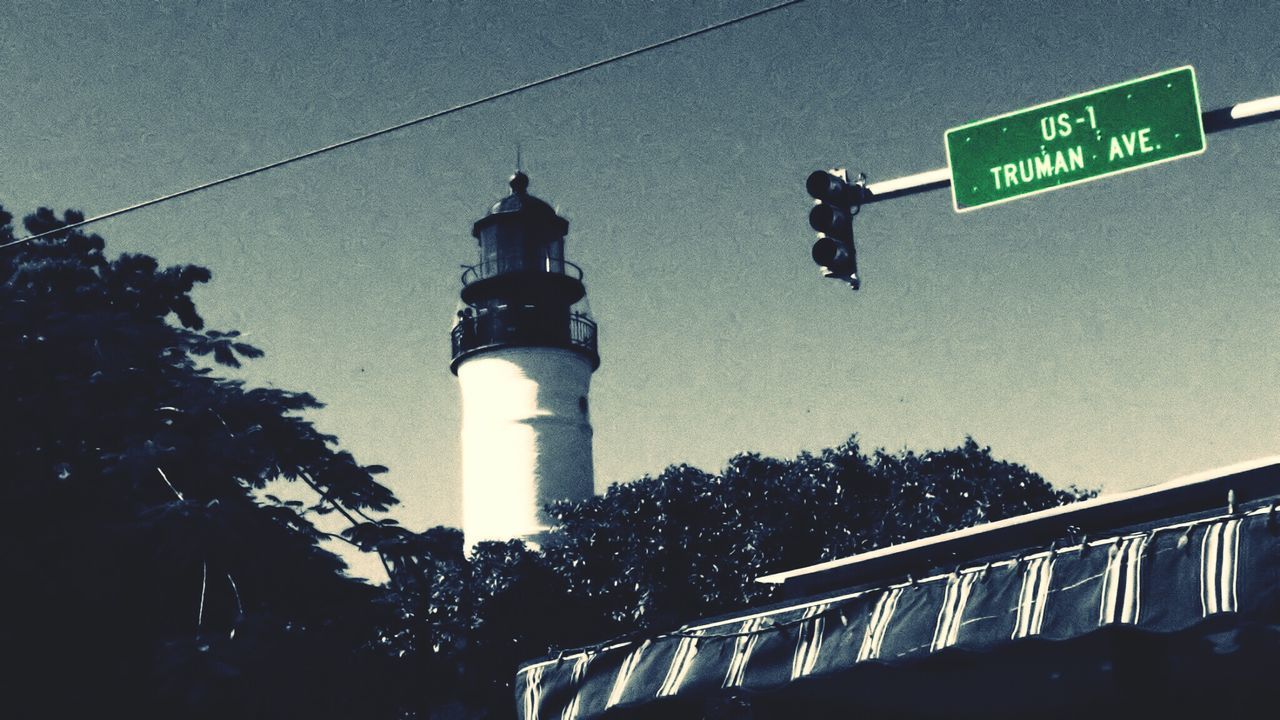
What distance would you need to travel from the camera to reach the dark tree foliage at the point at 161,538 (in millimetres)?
11984

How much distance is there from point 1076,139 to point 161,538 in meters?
9.35

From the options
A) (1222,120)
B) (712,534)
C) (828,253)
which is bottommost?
(828,253)

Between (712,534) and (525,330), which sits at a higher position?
(525,330)

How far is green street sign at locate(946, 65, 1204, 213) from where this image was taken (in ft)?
23.1

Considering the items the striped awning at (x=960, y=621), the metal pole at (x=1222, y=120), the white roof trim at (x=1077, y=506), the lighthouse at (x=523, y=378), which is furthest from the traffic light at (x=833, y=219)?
the lighthouse at (x=523, y=378)

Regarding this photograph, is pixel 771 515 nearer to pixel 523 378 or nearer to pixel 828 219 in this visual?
pixel 523 378

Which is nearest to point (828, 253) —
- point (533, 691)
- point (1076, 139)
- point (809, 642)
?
point (1076, 139)

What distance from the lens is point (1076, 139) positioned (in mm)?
7277

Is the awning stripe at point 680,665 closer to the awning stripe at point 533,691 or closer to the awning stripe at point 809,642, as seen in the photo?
the awning stripe at point 809,642

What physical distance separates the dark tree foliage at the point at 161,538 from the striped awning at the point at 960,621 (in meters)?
4.65

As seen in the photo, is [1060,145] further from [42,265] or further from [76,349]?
[42,265]

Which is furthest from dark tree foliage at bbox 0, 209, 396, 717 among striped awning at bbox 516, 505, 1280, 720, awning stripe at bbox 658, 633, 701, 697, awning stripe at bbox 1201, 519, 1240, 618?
awning stripe at bbox 1201, 519, 1240, 618

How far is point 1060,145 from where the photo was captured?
288 inches

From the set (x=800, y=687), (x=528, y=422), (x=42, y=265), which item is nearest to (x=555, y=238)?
(x=528, y=422)
